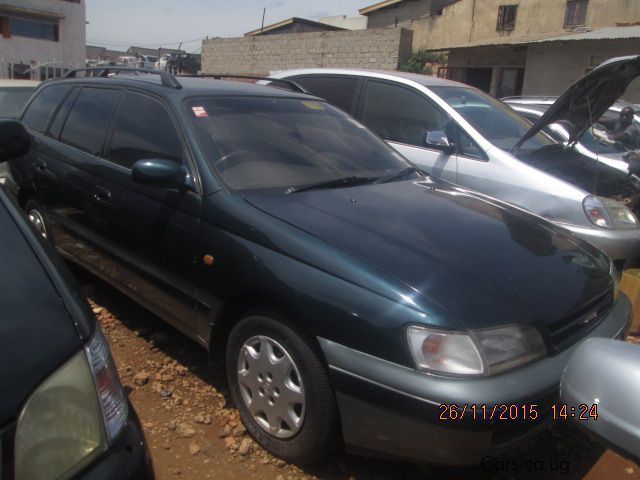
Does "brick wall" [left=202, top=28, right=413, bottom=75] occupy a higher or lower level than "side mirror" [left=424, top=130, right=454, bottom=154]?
higher

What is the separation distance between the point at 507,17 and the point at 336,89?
973 inches

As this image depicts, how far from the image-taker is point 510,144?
479cm

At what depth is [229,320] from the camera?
2664mm

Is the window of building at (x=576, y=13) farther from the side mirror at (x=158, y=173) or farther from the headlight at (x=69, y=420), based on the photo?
the headlight at (x=69, y=420)

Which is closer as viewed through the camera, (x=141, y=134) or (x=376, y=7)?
(x=141, y=134)

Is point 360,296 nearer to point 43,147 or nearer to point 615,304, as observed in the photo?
point 615,304

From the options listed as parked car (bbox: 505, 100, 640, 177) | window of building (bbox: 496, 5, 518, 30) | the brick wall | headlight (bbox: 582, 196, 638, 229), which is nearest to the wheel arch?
headlight (bbox: 582, 196, 638, 229)

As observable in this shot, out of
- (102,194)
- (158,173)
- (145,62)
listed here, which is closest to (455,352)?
(158,173)

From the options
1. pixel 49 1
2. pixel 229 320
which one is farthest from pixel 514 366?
pixel 49 1

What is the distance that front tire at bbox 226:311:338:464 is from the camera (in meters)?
2.22

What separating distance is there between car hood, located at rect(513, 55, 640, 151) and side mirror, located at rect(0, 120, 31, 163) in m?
3.62

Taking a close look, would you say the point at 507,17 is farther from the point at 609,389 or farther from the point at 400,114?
the point at 609,389

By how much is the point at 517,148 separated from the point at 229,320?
3.02 meters

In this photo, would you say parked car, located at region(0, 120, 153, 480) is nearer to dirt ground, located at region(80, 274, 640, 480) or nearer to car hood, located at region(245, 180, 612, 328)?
dirt ground, located at region(80, 274, 640, 480)
